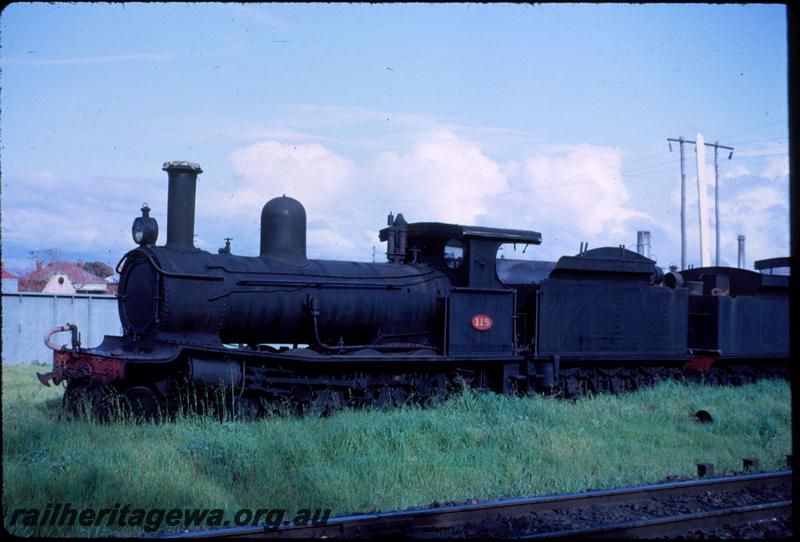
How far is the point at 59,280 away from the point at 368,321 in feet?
141

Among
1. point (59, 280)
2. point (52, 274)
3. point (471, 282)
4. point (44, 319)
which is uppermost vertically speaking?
point (52, 274)

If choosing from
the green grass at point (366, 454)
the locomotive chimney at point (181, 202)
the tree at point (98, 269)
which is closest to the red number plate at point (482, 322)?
the green grass at point (366, 454)

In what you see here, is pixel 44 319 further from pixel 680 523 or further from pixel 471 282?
pixel 680 523

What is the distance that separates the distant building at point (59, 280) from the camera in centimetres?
4972

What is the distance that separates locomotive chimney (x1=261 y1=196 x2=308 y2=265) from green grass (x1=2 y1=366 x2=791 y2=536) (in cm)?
256

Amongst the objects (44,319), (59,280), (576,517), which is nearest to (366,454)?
(576,517)

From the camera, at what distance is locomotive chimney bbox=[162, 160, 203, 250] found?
1067 cm

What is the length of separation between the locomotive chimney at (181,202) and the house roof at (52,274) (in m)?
41.8

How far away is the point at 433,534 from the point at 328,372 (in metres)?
5.76

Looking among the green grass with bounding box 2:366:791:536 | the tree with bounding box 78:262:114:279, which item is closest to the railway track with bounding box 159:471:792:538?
the green grass with bounding box 2:366:791:536

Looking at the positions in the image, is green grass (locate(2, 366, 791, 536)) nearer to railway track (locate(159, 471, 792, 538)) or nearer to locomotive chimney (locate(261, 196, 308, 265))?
railway track (locate(159, 471, 792, 538))

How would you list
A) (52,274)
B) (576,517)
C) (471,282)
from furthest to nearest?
1. (52,274)
2. (471,282)
3. (576,517)

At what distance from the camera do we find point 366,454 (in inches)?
333

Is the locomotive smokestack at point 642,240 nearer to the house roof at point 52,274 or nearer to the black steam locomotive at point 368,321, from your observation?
the black steam locomotive at point 368,321
